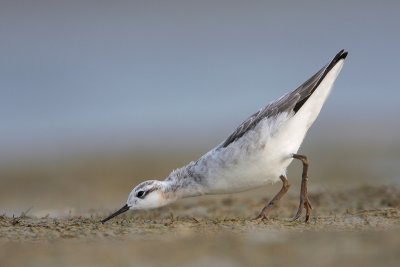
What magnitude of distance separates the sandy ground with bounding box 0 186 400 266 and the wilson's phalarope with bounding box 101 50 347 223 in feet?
2.64

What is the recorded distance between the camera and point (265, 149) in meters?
12.3

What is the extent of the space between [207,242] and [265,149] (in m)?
3.67

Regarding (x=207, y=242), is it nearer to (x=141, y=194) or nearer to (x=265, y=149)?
(x=265, y=149)

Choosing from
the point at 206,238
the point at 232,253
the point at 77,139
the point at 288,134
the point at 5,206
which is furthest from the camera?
the point at 77,139

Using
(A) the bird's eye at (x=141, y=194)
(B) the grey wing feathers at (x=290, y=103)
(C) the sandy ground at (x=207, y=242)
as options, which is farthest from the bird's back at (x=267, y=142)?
(A) the bird's eye at (x=141, y=194)

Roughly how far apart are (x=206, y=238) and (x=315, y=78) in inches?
174

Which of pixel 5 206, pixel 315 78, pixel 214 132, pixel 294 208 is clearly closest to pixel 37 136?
pixel 214 132

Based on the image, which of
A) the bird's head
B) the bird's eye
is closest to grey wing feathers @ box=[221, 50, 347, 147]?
the bird's head

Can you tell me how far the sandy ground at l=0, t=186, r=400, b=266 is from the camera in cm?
811

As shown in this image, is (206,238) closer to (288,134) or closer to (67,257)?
(67,257)

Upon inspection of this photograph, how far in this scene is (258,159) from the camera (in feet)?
40.4

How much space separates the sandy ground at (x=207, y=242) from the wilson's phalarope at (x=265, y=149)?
0.80 m

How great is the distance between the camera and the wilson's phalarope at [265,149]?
12.3 metres

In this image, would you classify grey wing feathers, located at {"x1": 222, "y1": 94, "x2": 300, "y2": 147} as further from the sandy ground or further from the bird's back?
the sandy ground
